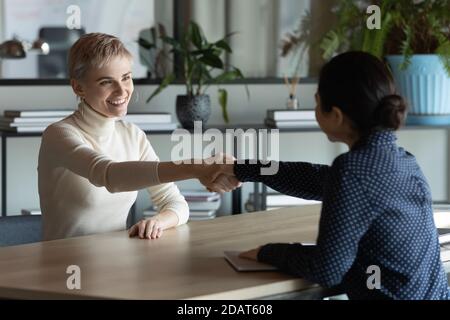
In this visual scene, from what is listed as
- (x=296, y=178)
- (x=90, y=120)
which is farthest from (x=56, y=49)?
(x=296, y=178)

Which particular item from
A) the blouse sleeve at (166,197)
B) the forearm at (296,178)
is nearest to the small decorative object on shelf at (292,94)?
the blouse sleeve at (166,197)

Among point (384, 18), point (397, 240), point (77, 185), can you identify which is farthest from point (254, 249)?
point (384, 18)

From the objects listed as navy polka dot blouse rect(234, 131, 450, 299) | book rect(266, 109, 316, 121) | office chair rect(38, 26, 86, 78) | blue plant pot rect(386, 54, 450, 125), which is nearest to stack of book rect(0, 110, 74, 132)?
office chair rect(38, 26, 86, 78)

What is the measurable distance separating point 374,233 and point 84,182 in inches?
38.9

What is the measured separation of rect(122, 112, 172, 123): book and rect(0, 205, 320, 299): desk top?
5.32ft

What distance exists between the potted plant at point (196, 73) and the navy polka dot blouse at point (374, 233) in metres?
2.31

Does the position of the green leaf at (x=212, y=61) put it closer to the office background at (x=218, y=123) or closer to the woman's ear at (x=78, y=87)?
the office background at (x=218, y=123)

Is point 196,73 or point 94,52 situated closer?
point 94,52

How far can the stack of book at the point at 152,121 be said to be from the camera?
4109 millimetres

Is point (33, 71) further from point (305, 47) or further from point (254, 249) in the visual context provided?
point (254, 249)

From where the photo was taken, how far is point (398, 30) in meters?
4.47

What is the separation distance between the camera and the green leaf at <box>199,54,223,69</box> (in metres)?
4.18

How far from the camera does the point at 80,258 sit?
2061 millimetres

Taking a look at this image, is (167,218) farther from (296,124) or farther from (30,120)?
(296,124)
